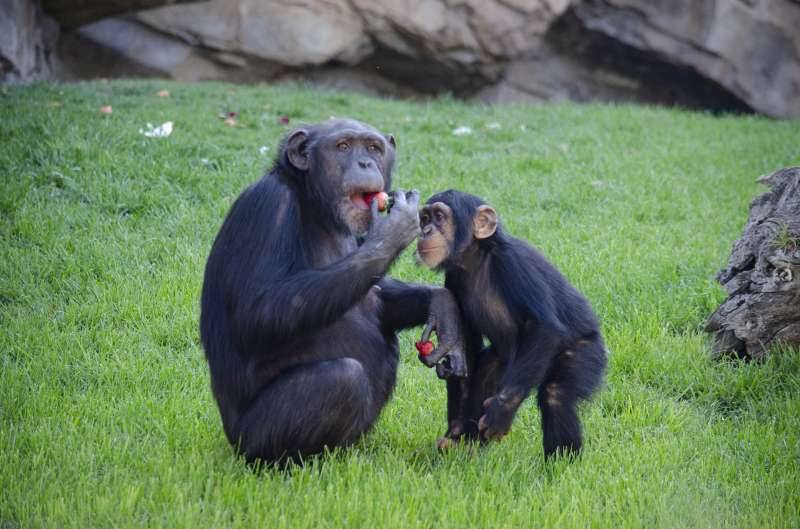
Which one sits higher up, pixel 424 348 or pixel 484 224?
pixel 484 224

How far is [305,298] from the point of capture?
4469 mm

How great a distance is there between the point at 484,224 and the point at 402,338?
6.47 ft

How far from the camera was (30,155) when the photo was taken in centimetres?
898

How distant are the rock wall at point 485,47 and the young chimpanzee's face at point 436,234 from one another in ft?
32.4

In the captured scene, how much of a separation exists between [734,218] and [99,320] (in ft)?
19.6

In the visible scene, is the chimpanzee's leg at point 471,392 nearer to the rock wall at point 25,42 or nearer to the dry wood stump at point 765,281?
the dry wood stump at point 765,281

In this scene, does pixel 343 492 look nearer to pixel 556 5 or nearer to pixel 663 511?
pixel 663 511

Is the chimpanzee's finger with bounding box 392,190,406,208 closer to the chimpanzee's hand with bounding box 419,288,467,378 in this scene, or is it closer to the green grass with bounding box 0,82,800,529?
the chimpanzee's hand with bounding box 419,288,467,378

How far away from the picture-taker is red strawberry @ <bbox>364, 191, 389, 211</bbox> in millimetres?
4968

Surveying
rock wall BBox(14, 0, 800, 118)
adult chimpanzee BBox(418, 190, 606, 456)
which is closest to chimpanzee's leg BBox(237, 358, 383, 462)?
adult chimpanzee BBox(418, 190, 606, 456)

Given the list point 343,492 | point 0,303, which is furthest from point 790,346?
point 0,303

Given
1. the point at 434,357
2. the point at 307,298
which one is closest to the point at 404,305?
the point at 434,357

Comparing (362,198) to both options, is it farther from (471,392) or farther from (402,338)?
(402,338)

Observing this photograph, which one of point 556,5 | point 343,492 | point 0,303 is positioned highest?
point 556,5
